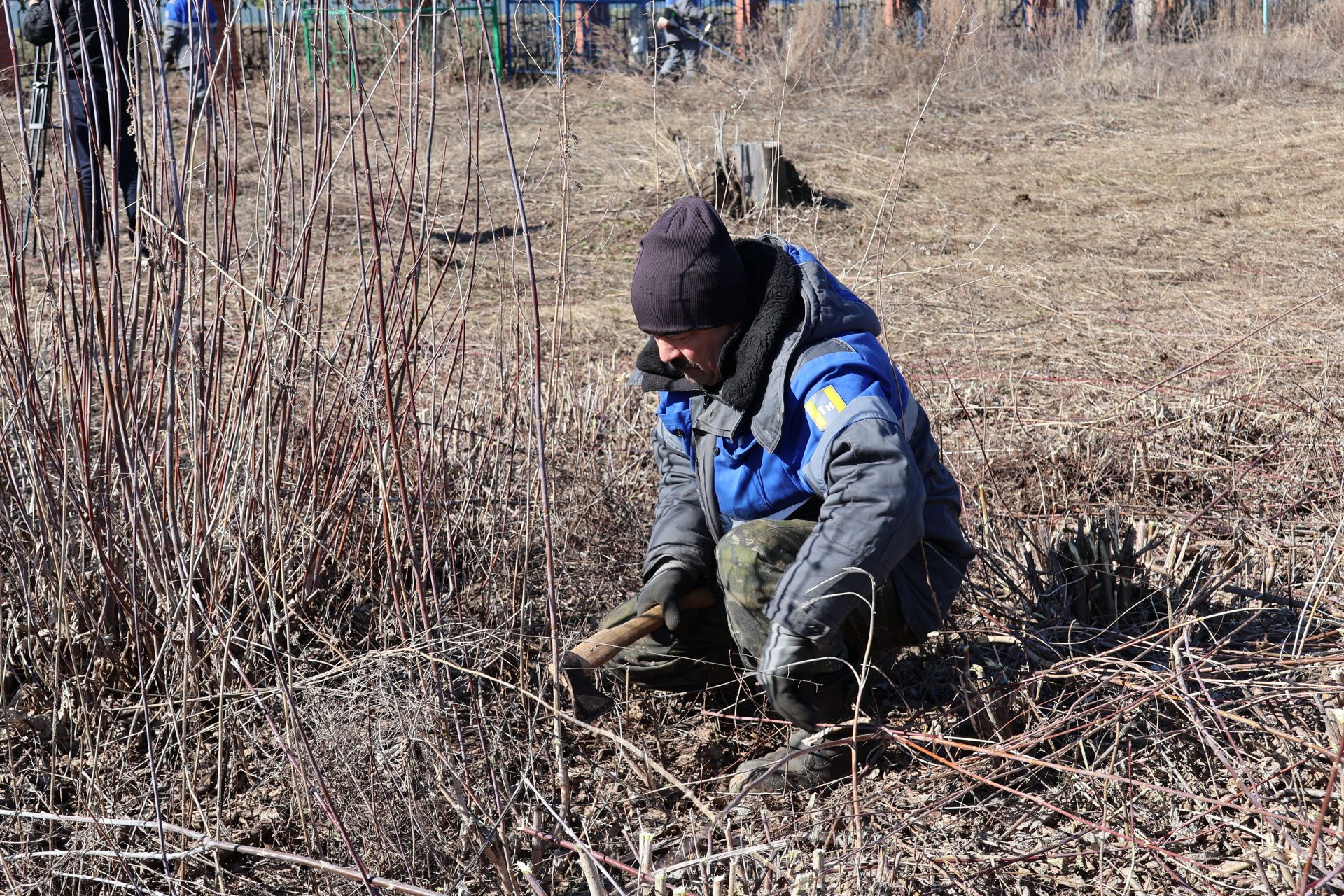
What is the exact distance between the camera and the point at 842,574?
1.88 m

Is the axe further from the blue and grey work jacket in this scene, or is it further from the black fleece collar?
the black fleece collar

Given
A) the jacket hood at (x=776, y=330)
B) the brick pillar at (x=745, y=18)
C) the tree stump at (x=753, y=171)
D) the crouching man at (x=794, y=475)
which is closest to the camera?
the crouching man at (x=794, y=475)

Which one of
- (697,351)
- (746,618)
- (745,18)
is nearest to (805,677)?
(746,618)

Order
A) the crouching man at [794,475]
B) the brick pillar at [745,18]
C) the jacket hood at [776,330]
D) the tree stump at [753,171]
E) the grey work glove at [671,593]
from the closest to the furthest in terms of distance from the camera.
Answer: the crouching man at [794,475] < the jacket hood at [776,330] < the grey work glove at [671,593] < the tree stump at [753,171] < the brick pillar at [745,18]

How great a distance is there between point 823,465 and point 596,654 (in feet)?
1.70

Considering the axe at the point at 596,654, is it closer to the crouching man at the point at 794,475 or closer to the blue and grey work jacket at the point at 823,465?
the crouching man at the point at 794,475

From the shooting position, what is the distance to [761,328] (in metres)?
2.03

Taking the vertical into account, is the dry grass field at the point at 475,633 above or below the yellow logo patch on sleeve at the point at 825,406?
below

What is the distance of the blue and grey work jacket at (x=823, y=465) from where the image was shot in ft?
6.19

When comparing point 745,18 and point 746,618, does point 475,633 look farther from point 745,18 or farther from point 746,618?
point 745,18

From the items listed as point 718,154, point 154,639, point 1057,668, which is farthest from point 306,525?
point 718,154

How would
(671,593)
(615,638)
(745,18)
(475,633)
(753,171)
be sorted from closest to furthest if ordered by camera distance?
1. (475,633)
2. (615,638)
3. (671,593)
4. (753,171)
5. (745,18)

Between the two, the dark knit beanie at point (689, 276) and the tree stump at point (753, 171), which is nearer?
the dark knit beanie at point (689, 276)

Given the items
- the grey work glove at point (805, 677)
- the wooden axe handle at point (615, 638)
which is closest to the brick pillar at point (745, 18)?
the wooden axe handle at point (615, 638)
